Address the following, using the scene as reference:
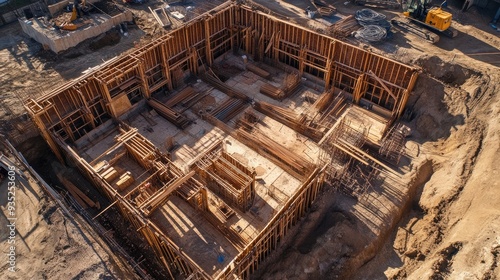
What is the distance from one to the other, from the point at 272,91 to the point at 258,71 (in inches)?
109

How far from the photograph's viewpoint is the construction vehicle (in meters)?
25.7

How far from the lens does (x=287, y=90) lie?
24453 mm

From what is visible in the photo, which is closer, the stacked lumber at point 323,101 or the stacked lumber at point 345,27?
the stacked lumber at point 323,101

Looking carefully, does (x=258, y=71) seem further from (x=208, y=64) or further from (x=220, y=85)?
(x=208, y=64)

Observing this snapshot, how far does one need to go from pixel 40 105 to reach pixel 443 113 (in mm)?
23505

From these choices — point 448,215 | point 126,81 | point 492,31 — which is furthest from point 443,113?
point 126,81

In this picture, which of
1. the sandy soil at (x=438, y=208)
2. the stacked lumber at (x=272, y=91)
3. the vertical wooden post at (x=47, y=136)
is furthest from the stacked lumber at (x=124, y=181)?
the stacked lumber at (x=272, y=91)

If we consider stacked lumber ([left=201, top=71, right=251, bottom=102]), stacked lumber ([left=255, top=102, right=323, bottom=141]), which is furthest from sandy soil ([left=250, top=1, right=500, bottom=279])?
stacked lumber ([left=201, top=71, right=251, bottom=102])

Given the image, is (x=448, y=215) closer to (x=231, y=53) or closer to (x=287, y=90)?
(x=287, y=90)

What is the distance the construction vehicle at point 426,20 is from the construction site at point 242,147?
4.27 metres

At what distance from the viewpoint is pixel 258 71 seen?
26266 millimetres

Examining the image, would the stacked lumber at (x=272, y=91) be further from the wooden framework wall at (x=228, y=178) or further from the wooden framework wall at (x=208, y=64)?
the wooden framework wall at (x=228, y=178)

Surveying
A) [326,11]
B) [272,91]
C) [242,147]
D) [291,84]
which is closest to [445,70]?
[291,84]

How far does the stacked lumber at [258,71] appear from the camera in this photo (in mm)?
26062
